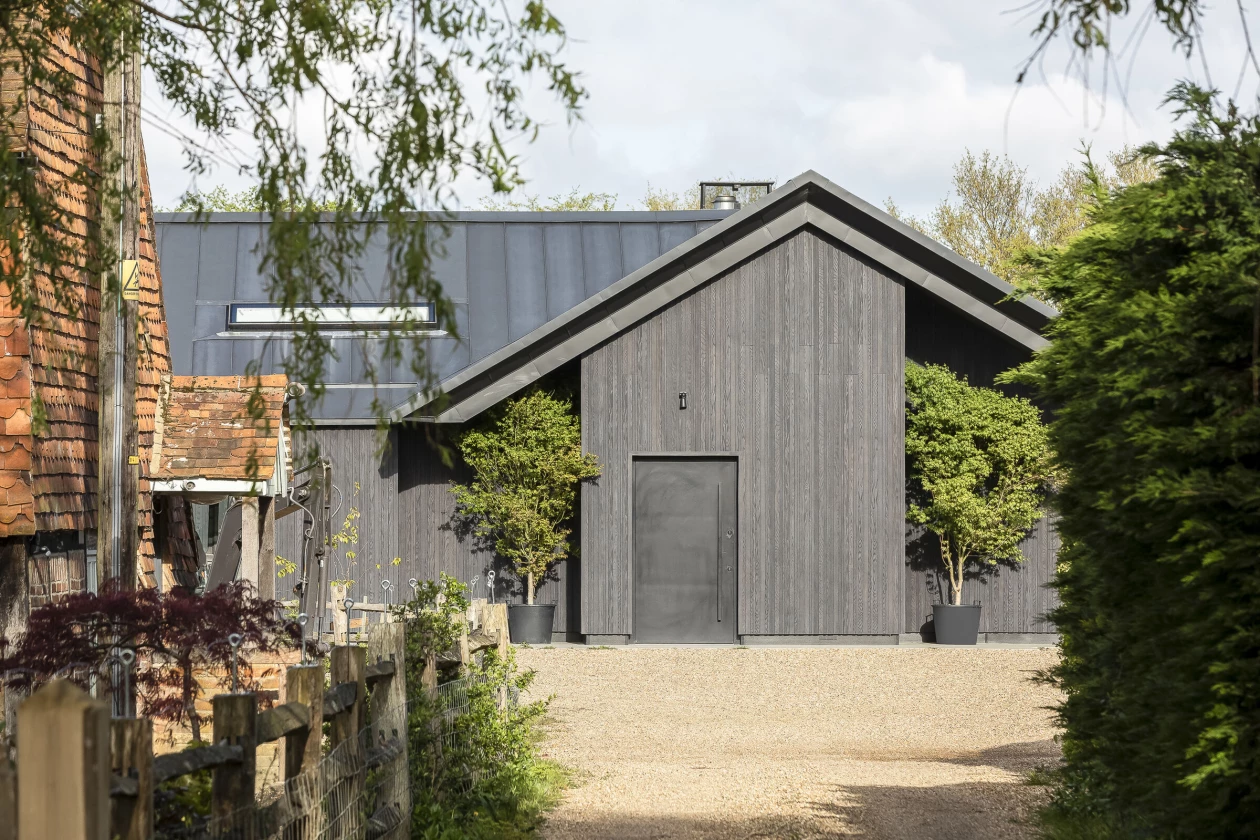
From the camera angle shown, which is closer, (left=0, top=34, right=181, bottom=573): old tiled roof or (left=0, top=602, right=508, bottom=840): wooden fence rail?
(left=0, top=602, right=508, bottom=840): wooden fence rail

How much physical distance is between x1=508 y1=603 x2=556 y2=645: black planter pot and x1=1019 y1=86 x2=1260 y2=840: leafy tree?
1272 centimetres

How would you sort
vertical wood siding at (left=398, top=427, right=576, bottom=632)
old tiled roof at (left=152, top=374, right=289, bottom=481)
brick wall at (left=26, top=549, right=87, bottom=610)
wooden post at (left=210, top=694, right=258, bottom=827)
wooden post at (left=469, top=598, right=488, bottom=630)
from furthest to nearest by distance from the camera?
vertical wood siding at (left=398, top=427, right=576, bottom=632), old tiled roof at (left=152, top=374, right=289, bottom=481), wooden post at (left=469, top=598, right=488, bottom=630), brick wall at (left=26, top=549, right=87, bottom=610), wooden post at (left=210, top=694, right=258, bottom=827)

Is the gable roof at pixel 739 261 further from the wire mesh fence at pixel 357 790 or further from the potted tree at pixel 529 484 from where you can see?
the wire mesh fence at pixel 357 790

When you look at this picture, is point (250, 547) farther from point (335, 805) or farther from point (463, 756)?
point (335, 805)

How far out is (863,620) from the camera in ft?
59.4

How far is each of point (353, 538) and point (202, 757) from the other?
1471 centimetres

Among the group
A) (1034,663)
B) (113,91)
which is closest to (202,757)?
(113,91)

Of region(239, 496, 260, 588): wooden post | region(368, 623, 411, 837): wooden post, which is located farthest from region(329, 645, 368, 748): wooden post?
region(239, 496, 260, 588): wooden post

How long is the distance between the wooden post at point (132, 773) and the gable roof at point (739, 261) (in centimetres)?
1416

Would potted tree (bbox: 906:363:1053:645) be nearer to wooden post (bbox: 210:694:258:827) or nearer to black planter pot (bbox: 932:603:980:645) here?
black planter pot (bbox: 932:603:980:645)

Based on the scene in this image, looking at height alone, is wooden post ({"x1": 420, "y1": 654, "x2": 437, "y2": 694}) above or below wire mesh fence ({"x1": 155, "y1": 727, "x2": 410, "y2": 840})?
above

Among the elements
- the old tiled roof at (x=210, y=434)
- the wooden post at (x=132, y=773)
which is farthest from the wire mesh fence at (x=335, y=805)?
the old tiled roof at (x=210, y=434)

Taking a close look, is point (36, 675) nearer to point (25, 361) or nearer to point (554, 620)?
point (25, 361)

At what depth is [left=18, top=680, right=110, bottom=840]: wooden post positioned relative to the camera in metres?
2.46
